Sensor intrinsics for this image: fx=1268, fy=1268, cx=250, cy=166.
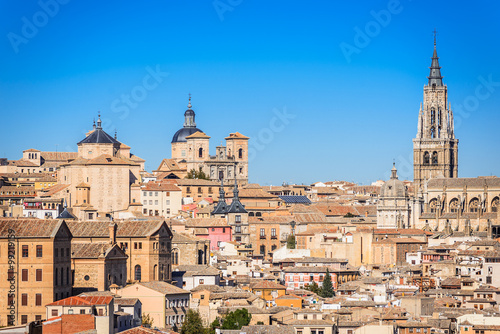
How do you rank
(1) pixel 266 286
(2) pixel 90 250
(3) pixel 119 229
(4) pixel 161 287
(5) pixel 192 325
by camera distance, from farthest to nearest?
(1) pixel 266 286 < (3) pixel 119 229 < (2) pixel 90 250 < (4) pixel 161 287 < (5) pixel 192 325

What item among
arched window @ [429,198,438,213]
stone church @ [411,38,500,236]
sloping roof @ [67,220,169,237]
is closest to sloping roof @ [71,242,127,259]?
sloping roof @ [67,220,169,237]

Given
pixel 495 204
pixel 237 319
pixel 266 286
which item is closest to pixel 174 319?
pixel 237 319

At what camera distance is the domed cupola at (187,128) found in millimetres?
177875

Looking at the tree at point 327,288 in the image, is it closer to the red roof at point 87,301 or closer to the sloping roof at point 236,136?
the red roof at point 87,301

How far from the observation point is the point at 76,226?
243 ft

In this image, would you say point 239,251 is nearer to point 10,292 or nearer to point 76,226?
point 76,226

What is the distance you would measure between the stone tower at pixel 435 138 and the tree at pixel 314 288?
7041cm

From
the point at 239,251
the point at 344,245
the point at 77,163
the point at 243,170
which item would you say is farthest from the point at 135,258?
the point at 243,170

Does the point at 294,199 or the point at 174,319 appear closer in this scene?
the point at 174,319

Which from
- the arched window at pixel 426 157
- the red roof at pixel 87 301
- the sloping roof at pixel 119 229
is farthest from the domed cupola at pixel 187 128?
the red roof at pixel 87 301

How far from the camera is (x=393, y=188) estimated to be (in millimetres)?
134750

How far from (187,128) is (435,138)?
37027 mm

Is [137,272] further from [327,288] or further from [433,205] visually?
[433,205]

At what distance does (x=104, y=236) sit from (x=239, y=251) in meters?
35.4
